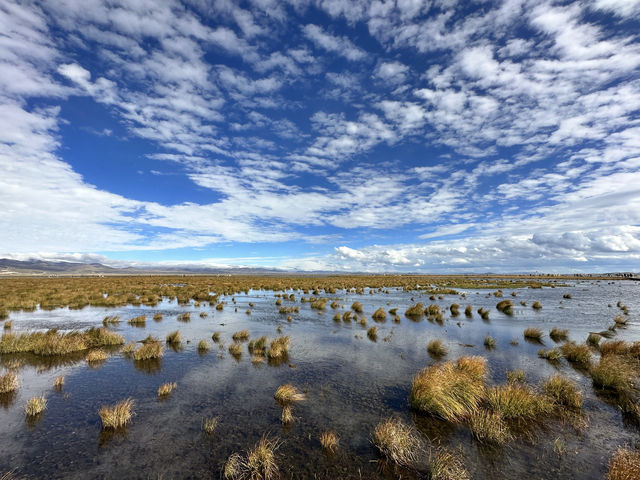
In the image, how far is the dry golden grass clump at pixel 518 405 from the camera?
8.84 meters

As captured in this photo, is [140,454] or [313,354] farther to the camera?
[313,354]

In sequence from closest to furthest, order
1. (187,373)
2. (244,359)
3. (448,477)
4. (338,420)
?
1. (448,477)
2. (338,420)
3. (187,373)
4. (244,359)

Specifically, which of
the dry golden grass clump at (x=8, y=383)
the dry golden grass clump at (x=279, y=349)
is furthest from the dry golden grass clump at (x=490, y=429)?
the dry golden grass clump at (x=8, y=383)

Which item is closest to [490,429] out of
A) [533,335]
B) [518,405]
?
[518,405]

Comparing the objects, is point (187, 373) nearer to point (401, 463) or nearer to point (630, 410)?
point (401, 463)

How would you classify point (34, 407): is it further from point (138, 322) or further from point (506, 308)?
point (506, 308)

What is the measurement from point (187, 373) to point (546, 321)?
27.8 meters

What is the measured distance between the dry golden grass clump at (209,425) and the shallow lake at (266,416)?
0.19m

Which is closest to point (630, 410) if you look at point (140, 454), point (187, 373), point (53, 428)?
point (140, 454)

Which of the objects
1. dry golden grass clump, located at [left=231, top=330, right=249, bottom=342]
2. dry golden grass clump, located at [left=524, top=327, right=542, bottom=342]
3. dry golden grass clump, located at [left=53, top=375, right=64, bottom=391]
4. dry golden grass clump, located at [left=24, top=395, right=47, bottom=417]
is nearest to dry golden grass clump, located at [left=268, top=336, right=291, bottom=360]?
dry golden grass clump, located at [left=231, top=330, right=249, bottom=342]

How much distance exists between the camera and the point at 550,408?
9.13m

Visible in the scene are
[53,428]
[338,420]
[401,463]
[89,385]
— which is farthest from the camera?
[89,385]

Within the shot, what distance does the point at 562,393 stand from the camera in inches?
391

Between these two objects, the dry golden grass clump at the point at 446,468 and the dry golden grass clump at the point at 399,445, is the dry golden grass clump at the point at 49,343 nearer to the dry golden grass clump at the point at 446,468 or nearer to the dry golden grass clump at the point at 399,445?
the dry golden grass clump at the point at 399,445
